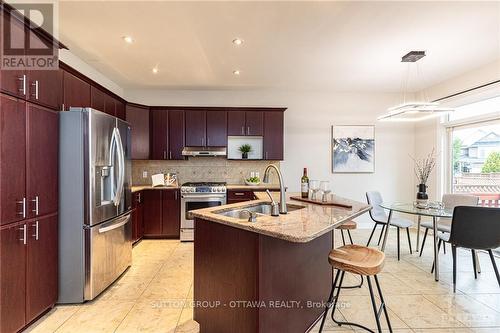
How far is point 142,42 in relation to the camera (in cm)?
305

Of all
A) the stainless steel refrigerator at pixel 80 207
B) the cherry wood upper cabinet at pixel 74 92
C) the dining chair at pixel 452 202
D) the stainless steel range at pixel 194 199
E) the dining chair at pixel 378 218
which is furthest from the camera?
the stainless steel range at pixel 194 199

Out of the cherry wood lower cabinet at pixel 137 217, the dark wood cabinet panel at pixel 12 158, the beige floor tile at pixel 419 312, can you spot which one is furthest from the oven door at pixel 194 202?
the beige floor tile at pixel 419 312

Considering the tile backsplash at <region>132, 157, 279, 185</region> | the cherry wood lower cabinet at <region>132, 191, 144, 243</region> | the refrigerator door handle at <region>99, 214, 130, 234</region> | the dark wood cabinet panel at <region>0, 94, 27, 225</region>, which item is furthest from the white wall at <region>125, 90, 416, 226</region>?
the dark wood cabinet panel at <region>0, 94, 27, 225</region>

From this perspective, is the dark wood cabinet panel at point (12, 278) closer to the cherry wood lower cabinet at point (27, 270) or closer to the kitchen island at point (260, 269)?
the cherry wood lower cabinet at point (27, 270)

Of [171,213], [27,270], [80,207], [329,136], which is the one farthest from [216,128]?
[27,270]

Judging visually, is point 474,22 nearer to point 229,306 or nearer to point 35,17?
point 229,306

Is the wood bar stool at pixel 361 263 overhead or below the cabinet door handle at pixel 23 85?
below

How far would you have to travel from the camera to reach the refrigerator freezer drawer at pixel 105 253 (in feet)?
7.99

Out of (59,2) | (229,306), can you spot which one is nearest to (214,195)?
(229,306)

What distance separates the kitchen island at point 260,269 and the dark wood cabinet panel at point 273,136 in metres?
2.73

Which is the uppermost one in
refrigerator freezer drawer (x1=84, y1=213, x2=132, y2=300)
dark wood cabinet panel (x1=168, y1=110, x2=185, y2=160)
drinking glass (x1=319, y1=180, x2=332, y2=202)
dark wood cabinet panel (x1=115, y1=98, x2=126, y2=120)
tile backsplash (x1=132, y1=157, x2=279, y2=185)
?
dark wood cabinet panel (x1=115, y1=98, x2=126, y2=120)

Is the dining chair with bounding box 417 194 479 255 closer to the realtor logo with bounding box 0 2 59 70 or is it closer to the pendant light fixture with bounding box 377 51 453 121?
the pendant light fixture with bounding box 377 51 453 121

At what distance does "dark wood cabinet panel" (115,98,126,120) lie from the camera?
3.99m

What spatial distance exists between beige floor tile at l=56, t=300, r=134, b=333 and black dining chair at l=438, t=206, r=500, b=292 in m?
3.32
